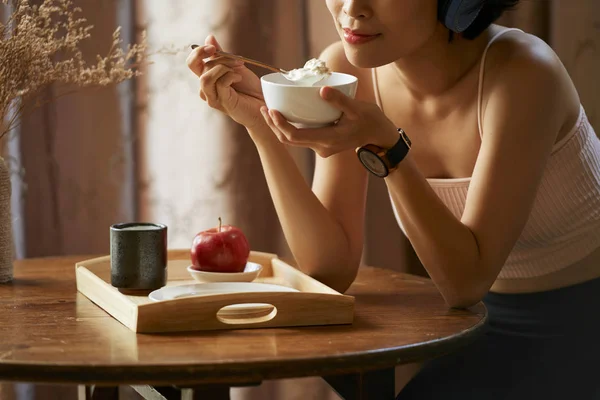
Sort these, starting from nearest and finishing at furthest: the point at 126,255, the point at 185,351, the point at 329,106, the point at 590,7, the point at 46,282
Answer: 1. the point at 185,351
2. the point at 329,106
3. the point at 126,255
4. the point at 46,282
5. the point at 590,7

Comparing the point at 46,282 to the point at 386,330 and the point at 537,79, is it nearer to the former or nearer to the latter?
the point at 386,330

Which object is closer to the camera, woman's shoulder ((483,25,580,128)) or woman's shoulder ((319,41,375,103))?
woman's shoulder ((483,25,580,128))

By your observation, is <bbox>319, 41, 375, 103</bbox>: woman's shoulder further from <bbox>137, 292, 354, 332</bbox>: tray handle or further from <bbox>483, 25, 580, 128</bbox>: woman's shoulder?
<bbox>137, 292, 354, 332</bbox>: tray handle

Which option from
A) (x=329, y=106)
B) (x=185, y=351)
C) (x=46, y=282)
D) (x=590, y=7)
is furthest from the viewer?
(x=590, y=7)

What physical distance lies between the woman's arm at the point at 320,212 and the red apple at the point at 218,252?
114mm

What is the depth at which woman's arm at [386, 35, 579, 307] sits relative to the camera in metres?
1.31

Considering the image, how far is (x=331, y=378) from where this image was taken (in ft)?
4.47

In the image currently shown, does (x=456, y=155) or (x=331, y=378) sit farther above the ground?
(x=456, y=155)

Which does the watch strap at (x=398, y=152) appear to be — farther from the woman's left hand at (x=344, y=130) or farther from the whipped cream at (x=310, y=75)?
the whipped cream at (x=310, y=75)

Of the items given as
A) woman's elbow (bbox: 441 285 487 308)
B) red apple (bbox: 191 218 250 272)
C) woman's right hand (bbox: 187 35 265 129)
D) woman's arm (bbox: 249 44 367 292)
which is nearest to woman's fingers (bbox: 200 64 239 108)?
woman's right hand (bbox: 187 35 265 129)

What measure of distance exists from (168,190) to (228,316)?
32.8 inches

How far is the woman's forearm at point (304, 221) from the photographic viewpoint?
148cm

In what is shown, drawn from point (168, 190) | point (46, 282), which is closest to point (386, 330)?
point (46, 282)

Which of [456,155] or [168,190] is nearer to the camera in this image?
[456,155]
